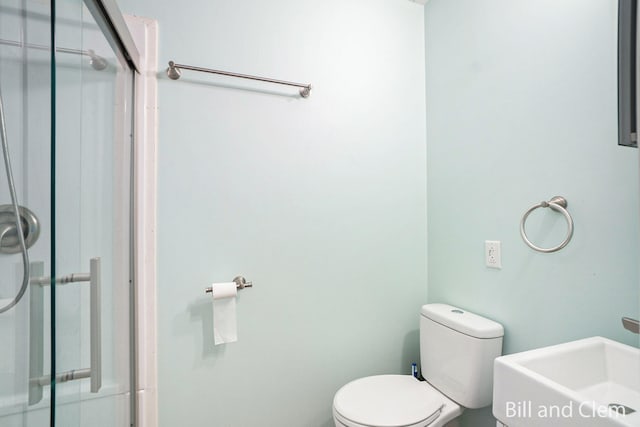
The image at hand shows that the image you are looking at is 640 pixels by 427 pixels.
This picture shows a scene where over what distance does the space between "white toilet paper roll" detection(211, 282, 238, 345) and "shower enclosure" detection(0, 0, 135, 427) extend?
334 mm

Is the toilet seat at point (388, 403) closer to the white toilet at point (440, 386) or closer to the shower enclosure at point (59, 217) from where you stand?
the white toilet at point (440, 386)

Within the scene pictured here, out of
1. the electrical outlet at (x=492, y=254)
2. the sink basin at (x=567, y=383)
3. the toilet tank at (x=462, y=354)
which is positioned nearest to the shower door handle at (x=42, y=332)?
the sink basin at (x=567, y=383)

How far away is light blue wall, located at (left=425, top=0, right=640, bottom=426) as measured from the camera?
926 mm

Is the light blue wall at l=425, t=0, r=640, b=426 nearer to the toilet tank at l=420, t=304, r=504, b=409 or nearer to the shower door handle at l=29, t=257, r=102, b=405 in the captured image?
the toilet tank at l=420, t=304, r=504, b=409

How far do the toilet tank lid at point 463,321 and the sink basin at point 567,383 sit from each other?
0.30 meters

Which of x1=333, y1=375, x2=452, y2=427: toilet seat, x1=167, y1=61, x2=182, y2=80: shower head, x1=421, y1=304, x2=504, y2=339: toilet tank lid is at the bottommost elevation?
x1=333, y1=375, x2=452, y2=427: toilet seat

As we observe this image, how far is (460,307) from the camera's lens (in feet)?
4.76

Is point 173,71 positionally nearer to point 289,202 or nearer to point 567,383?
point 289,202

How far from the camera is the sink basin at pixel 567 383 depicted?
0.67m

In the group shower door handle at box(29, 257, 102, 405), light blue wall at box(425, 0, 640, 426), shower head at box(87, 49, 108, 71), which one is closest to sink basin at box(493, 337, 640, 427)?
light blue wall at box(425, 0, 640, 426)

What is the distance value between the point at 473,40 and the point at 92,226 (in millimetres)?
1627

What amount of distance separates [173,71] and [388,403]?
1.55 metres

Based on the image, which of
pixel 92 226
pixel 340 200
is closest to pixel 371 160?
pixel 340 200

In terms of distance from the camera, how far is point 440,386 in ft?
4.33
